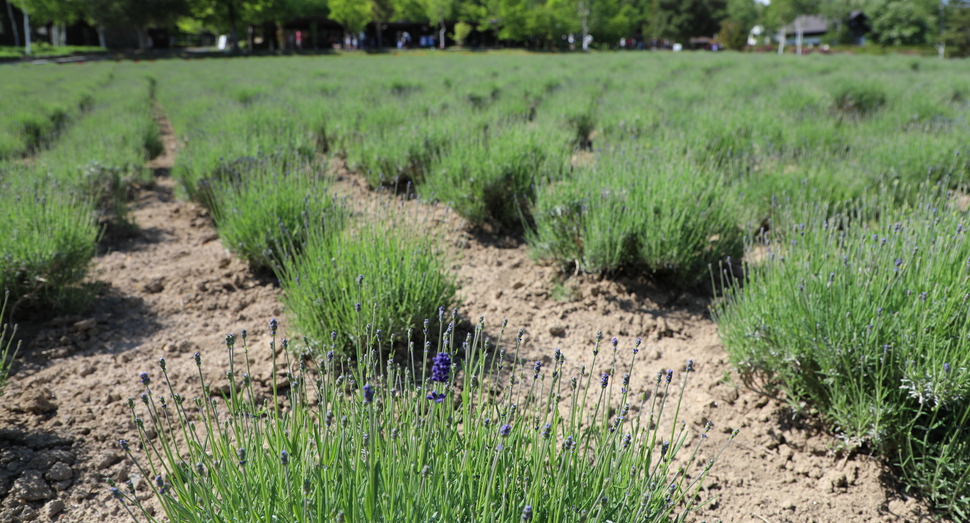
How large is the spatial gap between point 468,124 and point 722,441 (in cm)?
485

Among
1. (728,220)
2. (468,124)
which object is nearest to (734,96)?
(468,124)

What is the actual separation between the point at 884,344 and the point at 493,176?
320 cm

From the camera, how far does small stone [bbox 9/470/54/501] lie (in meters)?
2.11

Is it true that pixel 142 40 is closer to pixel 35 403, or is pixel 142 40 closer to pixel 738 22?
pixel 35 403

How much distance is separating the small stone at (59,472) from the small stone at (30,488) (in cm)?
3

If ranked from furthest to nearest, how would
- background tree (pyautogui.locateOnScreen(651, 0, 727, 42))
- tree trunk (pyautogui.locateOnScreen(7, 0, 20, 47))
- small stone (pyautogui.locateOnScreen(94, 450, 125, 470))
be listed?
background tree (pyautogui.locateOnScreen(651, 0, 727, 42)) < tree trunk (pyautogui.locateOnScreen(7, 0, 20, 47)) < small stone (pyautogui.locateOnScreen(94, 450, 125, 470))

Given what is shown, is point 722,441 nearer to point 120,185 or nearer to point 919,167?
point 919,167

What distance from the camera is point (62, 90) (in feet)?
44.6

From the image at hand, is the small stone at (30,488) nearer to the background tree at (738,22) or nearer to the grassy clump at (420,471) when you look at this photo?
the grassy clump at (420,471)

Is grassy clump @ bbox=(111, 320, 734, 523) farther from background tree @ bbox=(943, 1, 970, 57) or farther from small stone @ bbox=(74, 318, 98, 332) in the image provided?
background tree @ bbox=(943, 1, 970, 57)

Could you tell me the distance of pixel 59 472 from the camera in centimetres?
224

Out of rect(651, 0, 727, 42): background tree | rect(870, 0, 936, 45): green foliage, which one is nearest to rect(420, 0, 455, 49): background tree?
rect(651, 0, 727, 42): background tree

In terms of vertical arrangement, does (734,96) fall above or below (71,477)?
above

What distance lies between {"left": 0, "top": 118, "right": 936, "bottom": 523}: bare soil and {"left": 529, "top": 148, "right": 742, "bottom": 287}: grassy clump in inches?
8.6
